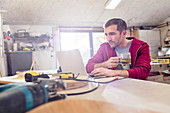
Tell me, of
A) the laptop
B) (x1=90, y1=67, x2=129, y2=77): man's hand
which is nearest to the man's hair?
(x1=90, y1=67, x2=129, y2=77): man's hand

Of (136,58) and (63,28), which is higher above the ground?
(63,28)

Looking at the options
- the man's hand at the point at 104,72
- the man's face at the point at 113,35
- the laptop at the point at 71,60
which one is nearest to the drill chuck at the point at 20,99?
the laptop at the point at 71,60

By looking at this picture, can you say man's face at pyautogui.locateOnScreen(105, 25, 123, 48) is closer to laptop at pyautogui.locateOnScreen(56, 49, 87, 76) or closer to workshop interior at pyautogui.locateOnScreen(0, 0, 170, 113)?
laptop at pyautogui.locateOnScreen(56, 49, 87, 76)

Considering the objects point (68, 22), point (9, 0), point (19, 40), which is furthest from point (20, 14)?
point (68, 22)

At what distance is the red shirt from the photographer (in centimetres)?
114

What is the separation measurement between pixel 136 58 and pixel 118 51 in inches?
11.0

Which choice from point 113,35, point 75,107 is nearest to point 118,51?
point 113,35

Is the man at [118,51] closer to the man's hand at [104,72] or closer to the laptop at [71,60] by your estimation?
the man's hand at [104,72]

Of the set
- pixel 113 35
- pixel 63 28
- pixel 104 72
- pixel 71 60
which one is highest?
pixel 63 28

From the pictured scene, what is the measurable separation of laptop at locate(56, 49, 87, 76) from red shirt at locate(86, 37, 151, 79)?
0.48m

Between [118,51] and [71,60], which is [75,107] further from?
[118,51]

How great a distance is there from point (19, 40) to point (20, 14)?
1090 mm

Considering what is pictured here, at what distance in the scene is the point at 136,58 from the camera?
54.3 inches

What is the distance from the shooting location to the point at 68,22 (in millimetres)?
5738
